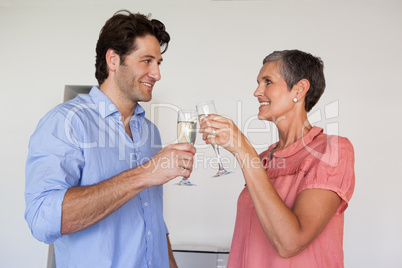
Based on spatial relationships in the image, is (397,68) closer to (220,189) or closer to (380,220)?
(380,220)

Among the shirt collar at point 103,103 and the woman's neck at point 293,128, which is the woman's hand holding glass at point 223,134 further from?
the shirt collar at point 103,103

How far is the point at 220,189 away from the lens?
334 cm

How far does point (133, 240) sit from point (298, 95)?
92 cm

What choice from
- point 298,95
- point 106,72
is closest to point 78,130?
point 106,72

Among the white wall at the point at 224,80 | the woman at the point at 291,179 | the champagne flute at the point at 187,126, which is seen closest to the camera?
the woman at the point at 291,179

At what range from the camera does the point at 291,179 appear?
1324 millimetres

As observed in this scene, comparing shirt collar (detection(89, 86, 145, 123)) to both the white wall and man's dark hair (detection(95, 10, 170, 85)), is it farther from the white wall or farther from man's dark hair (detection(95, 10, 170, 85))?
the white wall

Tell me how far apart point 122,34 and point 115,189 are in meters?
0.84

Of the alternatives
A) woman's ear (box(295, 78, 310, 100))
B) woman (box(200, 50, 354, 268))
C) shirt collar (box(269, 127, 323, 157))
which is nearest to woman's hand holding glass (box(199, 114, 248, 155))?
woman (box(200, 50, 354, 268))

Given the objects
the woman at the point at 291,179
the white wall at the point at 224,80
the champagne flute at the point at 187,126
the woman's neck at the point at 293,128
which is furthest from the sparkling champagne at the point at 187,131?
the white wall at the point at 224,80

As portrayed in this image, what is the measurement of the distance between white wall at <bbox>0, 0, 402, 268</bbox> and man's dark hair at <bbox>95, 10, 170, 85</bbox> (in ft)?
5.59

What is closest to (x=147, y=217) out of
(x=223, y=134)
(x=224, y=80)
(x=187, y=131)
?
(x=187, y=131)

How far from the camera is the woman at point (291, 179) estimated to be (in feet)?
3.66

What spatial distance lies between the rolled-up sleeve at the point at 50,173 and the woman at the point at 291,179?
0.51m
